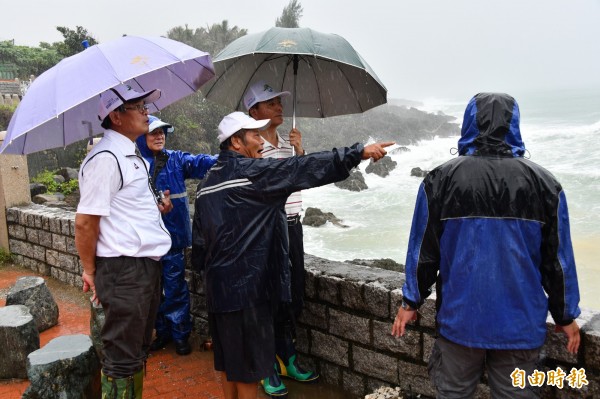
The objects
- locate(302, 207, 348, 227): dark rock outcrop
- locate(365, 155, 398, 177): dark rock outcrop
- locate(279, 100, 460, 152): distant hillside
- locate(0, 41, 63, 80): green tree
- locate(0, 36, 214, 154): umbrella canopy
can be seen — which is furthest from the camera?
locate(279, 100, 460, 152): distant hillside

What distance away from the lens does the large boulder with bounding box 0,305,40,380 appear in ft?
13.0

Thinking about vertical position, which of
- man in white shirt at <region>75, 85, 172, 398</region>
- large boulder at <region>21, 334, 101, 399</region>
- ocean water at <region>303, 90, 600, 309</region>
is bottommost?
ocean water at <region>303, 90, 600, 309</region>

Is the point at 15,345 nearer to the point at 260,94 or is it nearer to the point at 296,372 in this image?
the point at 296,372

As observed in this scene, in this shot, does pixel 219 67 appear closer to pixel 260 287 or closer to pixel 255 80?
pixel 255 80

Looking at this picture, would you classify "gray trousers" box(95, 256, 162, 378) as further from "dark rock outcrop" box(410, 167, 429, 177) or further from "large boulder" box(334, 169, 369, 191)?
"dark rock outcrop" box(410, 167, 429, 177)

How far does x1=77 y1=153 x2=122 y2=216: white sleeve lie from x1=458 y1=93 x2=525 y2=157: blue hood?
1708mm

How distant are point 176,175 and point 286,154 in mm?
957

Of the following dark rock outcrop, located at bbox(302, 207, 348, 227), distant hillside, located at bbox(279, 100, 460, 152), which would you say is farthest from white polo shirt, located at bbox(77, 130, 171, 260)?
distant hillside, located at bbox(279, 100, 460, 152)

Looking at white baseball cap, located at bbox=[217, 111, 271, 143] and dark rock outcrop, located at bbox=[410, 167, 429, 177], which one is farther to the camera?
dark rock outcrop, located at bbox=[410, 167, 429, 177]

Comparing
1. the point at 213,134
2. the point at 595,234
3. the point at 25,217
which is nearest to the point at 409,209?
the point at 595,234

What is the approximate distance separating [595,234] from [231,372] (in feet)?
70.4

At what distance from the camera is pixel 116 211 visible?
2.59m

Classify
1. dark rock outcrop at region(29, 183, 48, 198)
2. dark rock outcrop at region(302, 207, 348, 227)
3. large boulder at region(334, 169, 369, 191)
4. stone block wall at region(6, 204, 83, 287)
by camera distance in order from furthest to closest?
large boulder at region(334, 169, 369, 191) < dark rock outcrop at region(302, 207, 348, 227) < dark rock outcrop at region(29, 183, 48, 198) < stone block wall at region(6, 204, 83, 287)

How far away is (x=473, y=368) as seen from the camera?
7.32 ft
